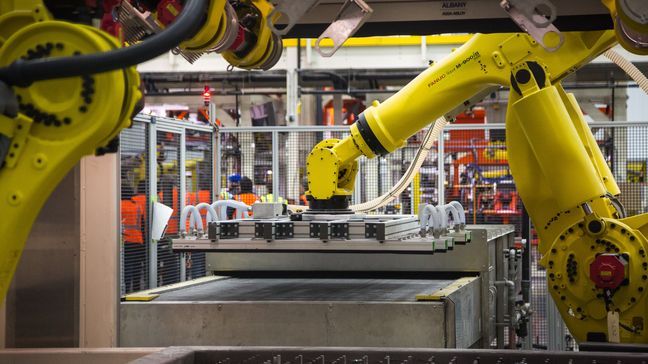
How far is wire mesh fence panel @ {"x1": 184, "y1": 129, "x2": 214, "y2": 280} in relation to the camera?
22.7 ft

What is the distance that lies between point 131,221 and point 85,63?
4.11 m

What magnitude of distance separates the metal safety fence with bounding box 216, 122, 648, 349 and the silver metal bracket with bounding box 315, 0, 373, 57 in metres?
3.68

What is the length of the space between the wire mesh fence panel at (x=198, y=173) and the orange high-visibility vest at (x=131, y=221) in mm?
1031

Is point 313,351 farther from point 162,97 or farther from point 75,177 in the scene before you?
point 162,97

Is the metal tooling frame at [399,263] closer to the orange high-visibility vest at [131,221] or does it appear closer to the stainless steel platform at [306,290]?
the stainless steel platform at [306,290]

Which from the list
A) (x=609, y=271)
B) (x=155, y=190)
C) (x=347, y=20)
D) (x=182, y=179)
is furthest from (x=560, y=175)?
(x=182, y=179)

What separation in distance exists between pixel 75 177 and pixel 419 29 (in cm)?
163

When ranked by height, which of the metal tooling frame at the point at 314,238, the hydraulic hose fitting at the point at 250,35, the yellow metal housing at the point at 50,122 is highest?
the hydraulic hose fitting at the point at 250,35

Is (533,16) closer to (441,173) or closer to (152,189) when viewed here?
(152,189)

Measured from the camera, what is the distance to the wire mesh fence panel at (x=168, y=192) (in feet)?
20.2

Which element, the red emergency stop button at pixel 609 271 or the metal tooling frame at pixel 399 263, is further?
Answer: the metal tooling frame at pixel 399 263

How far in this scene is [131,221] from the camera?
5.71 meters

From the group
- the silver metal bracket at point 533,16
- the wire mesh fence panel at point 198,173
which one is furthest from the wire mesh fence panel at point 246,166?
the silver metal bracket at point 533,16

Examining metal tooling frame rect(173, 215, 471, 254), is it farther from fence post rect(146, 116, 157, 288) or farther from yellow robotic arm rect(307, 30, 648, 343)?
fence post rect(146, 116, 157, 288)
